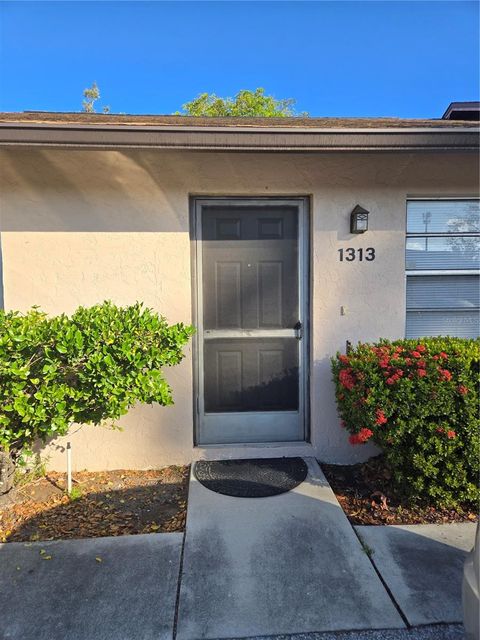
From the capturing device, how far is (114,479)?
351 cm

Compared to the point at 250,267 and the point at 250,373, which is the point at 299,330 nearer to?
the point at 250,373

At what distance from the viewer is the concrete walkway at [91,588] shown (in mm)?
1923

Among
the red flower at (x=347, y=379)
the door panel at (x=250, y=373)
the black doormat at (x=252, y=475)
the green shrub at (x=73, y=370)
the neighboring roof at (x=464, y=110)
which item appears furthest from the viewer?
the neighboring roof at (x=464, y=110)

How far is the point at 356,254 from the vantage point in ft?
12.0

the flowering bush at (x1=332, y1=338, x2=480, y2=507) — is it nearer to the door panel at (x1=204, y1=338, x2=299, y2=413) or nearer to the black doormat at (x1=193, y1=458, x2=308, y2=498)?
the black doormat at (x1=193, y1=458, x2=308, y2=498)

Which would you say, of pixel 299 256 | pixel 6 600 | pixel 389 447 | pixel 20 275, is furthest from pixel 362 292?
pixel 6 600

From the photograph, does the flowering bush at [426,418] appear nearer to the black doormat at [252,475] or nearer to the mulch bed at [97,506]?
the black doormat at [252,475]

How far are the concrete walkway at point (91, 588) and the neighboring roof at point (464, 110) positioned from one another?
5.38 metres

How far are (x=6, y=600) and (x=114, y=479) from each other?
4.63ft

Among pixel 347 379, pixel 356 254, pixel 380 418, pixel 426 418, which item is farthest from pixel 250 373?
pixel 426 418

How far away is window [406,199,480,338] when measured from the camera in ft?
12.3

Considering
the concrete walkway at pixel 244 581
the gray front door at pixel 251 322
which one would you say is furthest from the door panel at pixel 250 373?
the concrete walkway at pixel 244 581

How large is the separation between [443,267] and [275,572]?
3.00 metres

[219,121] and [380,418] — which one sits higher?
[219,121]
